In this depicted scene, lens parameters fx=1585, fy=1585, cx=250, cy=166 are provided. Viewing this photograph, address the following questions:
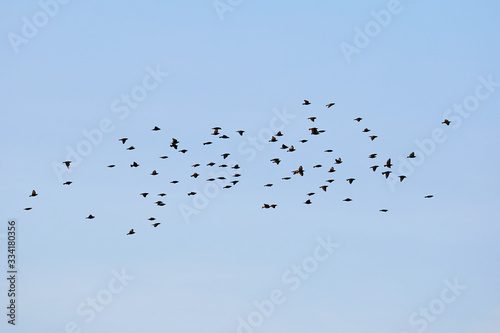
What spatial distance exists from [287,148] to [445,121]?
13672 mm

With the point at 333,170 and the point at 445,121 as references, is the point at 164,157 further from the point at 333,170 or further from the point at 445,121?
the point at 445,121

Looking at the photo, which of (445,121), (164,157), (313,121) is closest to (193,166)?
(164,157)

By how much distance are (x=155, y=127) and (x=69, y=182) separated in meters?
9.11

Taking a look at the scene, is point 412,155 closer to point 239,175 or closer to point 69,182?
point 239,175

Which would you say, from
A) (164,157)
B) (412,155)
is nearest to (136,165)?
(164,157)

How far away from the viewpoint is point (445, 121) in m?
135

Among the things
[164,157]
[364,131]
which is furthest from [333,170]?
[164,157]

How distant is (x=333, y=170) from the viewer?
13588 cm

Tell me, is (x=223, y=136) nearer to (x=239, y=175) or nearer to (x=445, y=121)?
(x=239, y=175)

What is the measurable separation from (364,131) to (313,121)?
446cm

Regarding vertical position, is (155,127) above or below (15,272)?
above

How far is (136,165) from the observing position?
5295 inches

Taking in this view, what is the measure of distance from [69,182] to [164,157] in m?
8.44

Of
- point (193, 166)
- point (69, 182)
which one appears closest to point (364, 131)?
point (193, 166)
